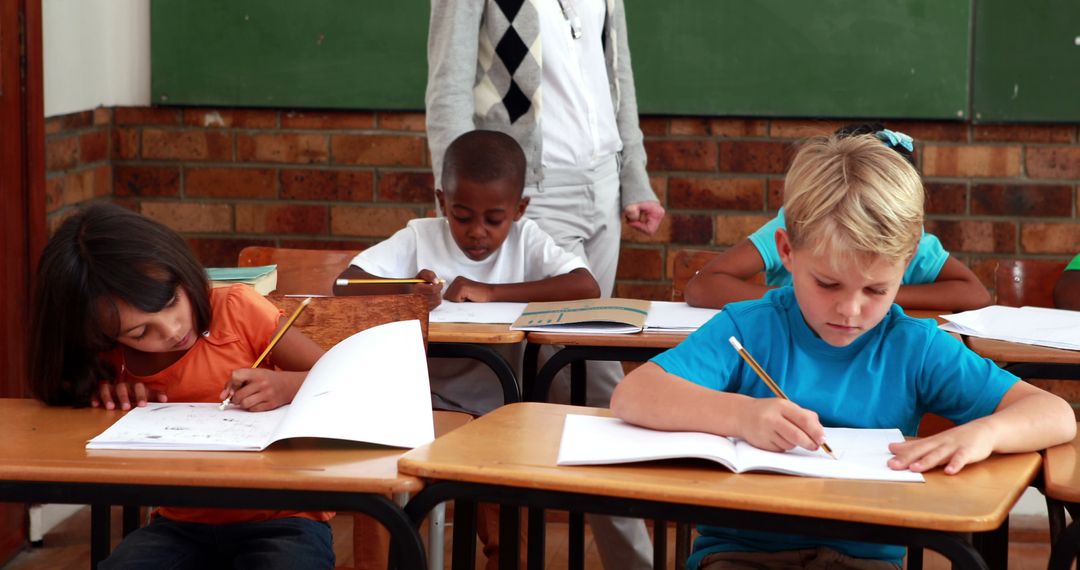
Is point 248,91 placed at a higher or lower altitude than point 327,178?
higher

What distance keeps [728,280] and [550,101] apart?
2.44ft

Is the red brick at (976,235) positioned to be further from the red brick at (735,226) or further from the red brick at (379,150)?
the red brick at (379,150)

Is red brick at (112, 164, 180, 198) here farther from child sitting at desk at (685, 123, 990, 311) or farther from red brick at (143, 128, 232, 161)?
child sitting at desk at (685, 123, 990, 311)

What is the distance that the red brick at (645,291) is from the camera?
3814 millimetres

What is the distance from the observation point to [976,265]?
3719mm

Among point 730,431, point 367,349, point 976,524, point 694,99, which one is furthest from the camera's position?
point 694,99

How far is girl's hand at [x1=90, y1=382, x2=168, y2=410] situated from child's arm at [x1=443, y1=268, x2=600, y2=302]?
3.20 ft

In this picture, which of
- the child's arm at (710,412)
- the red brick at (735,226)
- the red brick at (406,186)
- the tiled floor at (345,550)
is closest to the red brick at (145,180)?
the red brick at (406,186)

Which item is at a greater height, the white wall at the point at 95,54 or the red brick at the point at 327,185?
the white wall at the point at 95,54

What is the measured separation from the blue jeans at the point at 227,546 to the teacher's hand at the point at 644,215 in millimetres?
1599

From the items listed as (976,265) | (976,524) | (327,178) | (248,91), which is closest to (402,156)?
(327,178)

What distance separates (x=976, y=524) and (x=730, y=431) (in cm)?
33

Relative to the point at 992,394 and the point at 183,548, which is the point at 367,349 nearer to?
the point at 183,548

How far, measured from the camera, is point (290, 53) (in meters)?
3.74
